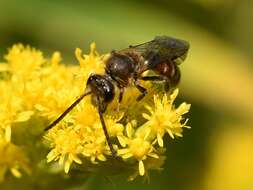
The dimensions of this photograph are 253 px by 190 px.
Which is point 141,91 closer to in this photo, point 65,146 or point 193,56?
point 65,146

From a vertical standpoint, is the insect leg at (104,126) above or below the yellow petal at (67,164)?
above

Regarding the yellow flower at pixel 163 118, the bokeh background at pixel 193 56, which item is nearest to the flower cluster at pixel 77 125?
the yellow flower at pixel 163 118

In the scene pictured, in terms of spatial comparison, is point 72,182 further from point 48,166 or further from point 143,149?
point 143,149

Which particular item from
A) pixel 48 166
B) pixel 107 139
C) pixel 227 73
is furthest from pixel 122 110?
pixel 227 73

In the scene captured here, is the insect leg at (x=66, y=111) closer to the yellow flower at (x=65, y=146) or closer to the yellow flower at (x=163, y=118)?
the yellow flower at (x=65, y=146)

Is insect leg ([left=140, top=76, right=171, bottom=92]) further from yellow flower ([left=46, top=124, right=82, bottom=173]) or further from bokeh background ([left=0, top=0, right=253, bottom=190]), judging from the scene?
bokeh background ([left=0, top=0, right=253, bottom=190])
